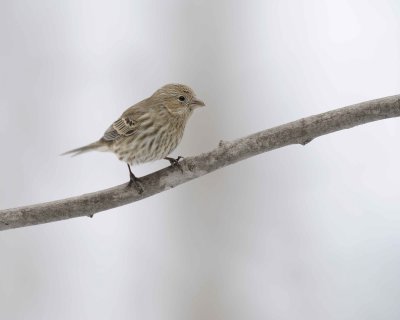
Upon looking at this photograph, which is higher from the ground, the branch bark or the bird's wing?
the bird's wing

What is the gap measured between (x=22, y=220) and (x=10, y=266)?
3361 mm

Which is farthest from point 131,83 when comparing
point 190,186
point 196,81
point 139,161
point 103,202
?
point 103,202

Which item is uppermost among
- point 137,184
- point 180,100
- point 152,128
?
point 180,100

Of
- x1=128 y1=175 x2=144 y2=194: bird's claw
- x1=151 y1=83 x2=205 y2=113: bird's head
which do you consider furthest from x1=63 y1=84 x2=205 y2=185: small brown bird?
x1=128 y1=175 x2=144 y2=194: bird's claw

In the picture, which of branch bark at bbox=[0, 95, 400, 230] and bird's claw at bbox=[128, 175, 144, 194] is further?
bird's claw at bbox=[128, 175, 144, 194]

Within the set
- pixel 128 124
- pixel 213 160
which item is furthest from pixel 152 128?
pixel 213 160

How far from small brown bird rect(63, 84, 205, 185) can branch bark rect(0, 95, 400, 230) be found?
547 millimetres

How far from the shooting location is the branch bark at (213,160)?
330 centimetres

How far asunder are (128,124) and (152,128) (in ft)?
0.73

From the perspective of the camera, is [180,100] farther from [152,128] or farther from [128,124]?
[128,124]

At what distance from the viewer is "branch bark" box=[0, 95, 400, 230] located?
3299mm

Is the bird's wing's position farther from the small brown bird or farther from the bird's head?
the bird's head

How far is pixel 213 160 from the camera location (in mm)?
3576

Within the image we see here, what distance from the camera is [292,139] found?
3402 millimetres
